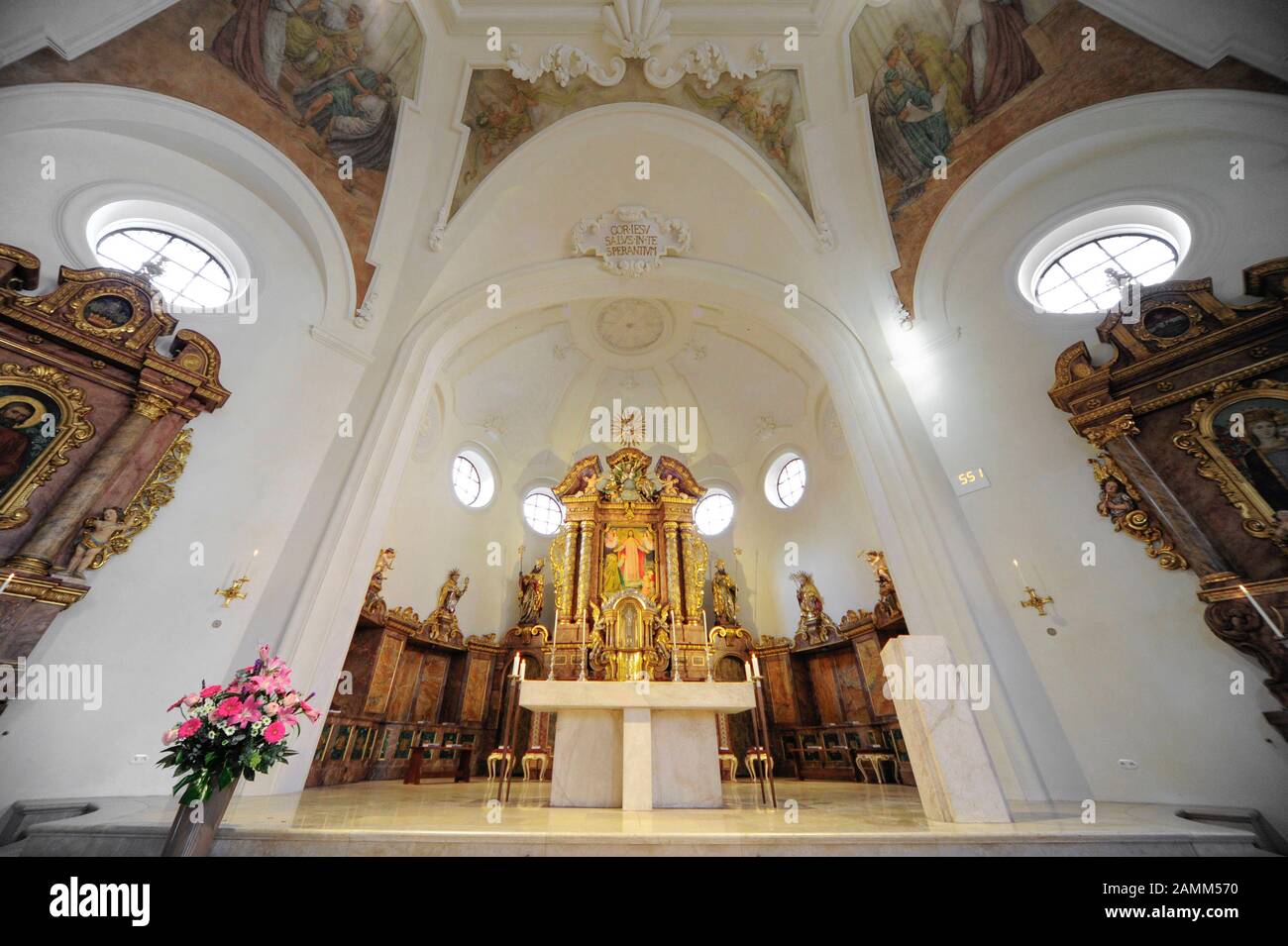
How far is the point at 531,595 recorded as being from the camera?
438 inches

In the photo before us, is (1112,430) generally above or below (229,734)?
above

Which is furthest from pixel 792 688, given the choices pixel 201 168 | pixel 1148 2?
pixel 201 168

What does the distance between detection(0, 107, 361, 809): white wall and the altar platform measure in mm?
612

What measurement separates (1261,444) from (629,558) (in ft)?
31.0

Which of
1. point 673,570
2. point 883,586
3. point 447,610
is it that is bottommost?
point 883,586

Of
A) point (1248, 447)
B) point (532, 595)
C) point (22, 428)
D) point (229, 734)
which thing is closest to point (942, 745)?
point (1248, 447)

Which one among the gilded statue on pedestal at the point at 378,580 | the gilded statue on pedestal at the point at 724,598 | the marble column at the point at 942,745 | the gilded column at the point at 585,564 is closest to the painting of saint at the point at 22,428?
the gilded statue on pedestal at the point at 378,580

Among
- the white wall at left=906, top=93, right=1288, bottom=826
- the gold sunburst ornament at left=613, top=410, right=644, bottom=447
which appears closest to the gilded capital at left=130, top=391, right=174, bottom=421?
the white wall at left=906, top=93, right=1288, bottom=826

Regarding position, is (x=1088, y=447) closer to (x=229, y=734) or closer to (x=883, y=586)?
(x=883, y=586)

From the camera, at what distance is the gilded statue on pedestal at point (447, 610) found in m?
9.23

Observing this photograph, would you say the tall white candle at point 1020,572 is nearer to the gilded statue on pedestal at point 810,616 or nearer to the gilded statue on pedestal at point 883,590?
the gilded statue on pedestal at point 883,590

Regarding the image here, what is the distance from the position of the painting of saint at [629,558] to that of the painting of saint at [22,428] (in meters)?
8.58

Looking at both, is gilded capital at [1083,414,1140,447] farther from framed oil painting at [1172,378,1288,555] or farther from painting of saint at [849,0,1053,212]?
painting of saint at [849,0,1053,212]

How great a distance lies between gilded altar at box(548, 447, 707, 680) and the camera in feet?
32.6
